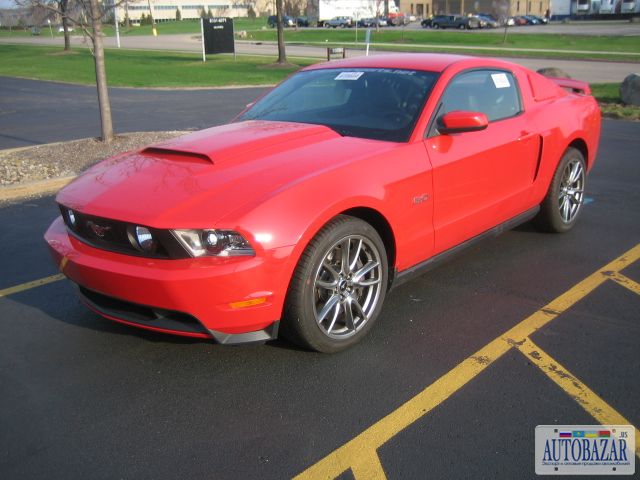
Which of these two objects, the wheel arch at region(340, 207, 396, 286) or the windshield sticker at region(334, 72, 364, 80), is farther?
the windshield sticker at region(334, 72, 364, 80)

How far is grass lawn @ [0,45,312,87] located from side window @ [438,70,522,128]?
60.1ft

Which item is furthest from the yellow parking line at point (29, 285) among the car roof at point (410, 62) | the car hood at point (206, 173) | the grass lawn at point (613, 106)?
the grass lawn at point (613, 106)

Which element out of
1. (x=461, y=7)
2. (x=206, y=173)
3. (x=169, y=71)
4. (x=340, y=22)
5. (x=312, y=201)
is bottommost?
(x=169, y=71)

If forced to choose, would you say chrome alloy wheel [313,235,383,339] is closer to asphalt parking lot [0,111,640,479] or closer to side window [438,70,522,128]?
asphalt parking lot [0,111,640,479]

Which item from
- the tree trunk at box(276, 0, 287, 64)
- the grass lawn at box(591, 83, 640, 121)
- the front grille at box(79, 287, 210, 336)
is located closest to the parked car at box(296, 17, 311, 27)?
the tree trunk at box(276, 0, 287, 64)

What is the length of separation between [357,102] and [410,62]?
Answer: 0.56m

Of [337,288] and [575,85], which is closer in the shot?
[337,288]

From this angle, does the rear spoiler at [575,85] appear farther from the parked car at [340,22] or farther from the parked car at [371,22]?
the parked car at [340,22]

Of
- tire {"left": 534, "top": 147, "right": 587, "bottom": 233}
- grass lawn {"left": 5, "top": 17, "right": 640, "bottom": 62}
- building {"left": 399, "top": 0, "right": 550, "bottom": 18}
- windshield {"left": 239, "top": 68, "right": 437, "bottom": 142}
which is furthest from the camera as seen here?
building {"left": 399, "top": 0, "right": 550, "bottom": 18}

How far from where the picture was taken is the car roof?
448 cm

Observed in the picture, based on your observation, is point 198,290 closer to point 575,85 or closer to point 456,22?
point 575,85

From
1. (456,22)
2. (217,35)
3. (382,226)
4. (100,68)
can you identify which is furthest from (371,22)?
(382,226)

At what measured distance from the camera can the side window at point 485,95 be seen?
4.38m

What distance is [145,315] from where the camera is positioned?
10.8ft
